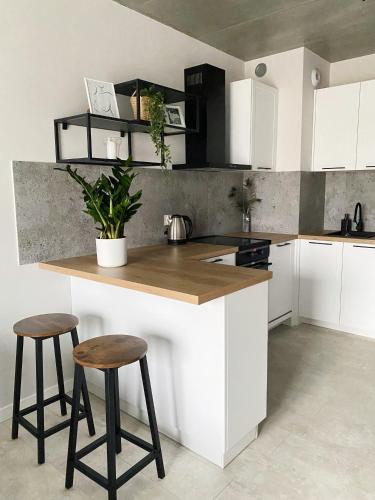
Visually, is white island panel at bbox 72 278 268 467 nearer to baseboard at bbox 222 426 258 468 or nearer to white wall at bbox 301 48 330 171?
baseboard at bbox 222 426 258 468

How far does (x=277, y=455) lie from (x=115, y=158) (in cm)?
200

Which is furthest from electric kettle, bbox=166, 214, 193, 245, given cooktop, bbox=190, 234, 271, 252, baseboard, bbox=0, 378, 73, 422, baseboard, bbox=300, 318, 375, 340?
baseboard, bbox=300, 318, 375, 340

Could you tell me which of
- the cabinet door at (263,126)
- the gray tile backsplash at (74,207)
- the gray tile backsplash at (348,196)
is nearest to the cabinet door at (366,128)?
the gray tile backsplash at (348,196)

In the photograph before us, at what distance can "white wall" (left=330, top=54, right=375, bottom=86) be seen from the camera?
12.5ft

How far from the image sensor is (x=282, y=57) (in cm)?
373

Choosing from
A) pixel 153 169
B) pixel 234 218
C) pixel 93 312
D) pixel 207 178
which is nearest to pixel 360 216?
pixel 234 218

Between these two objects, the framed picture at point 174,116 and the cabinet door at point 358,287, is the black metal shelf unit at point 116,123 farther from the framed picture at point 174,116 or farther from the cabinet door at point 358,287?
the cabinet door at point 358,287

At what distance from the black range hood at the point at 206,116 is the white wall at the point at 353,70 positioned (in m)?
1.41

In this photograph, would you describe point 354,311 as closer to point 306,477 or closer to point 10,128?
point 306,477

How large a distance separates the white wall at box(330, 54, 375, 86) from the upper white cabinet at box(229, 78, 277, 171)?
798 millimetres

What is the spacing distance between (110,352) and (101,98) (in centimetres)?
168

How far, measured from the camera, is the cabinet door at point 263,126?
3561mm

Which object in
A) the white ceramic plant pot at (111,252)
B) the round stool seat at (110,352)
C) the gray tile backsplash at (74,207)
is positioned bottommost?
the round stool seat at (110,352)

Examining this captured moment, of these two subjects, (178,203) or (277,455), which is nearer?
(277,455)
